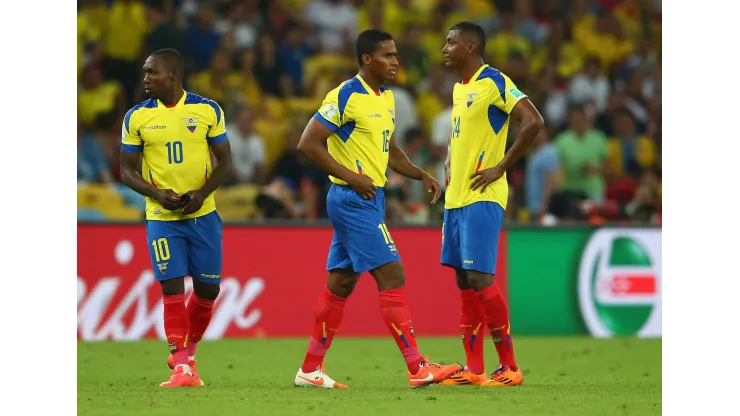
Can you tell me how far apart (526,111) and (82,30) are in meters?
10.2

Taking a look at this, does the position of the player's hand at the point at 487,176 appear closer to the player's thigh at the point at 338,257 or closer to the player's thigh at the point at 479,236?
the player's thigh at the point at 479,236

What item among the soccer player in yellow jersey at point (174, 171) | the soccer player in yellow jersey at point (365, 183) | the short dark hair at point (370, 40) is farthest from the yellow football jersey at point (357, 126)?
the soccer player in yellow jersey at point (174, 171)

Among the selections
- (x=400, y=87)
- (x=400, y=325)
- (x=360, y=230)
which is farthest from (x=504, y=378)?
(x=400, y=87)

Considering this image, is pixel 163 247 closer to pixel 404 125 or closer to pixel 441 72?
pixel 404 125

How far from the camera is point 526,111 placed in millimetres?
8586

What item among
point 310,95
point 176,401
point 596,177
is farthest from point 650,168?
point 176,401

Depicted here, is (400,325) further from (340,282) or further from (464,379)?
(464,379)

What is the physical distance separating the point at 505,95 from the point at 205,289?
267cm

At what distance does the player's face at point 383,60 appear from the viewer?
27.7 ft

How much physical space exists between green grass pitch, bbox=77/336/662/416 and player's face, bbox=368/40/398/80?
222 centimetres

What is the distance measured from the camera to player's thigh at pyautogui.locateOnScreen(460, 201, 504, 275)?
872 centimetres

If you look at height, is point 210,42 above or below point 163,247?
above

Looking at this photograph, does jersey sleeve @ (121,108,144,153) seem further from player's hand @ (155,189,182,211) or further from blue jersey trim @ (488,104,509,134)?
blue jersey trim @ (488,104,509,134)

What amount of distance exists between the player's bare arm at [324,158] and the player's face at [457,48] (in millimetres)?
1208
